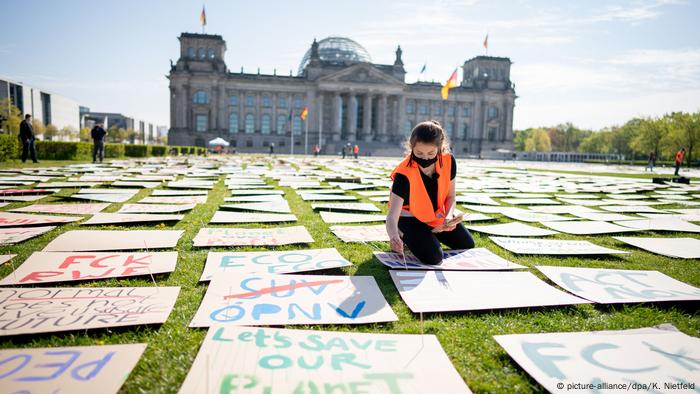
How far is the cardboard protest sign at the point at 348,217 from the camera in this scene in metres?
6.19

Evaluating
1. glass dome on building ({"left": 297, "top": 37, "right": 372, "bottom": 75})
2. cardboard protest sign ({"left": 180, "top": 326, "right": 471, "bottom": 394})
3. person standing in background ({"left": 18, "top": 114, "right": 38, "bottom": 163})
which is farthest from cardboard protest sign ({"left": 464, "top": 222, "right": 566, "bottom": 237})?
glass dome on building ({"left": 297, "top": 37, "right": 372, "bottom": 75})

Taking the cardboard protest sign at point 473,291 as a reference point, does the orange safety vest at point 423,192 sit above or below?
above

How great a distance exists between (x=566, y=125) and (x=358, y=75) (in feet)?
212

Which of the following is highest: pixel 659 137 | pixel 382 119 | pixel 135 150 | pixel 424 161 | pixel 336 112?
pixel 336 112

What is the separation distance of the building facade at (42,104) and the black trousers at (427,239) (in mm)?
98453

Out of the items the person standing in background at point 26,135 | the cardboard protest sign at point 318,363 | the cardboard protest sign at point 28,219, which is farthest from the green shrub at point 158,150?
the cardboard protest sign at point 318,363

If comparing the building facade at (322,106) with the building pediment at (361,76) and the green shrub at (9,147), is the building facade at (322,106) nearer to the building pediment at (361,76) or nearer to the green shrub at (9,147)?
the building pediment at (361,76)

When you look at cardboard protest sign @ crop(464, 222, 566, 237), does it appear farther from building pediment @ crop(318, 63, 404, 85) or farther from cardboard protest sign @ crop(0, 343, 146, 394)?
building pediment @ crop(318, 63, 404, 85)

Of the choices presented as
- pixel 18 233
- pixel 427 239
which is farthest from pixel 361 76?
pixel 427 239

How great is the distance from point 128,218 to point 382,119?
2847 inches

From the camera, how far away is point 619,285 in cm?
351

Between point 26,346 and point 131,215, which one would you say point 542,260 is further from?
point 131,215

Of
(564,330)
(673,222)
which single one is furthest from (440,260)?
(673,222)

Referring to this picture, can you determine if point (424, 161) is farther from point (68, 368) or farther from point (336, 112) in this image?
point (336, 112)
